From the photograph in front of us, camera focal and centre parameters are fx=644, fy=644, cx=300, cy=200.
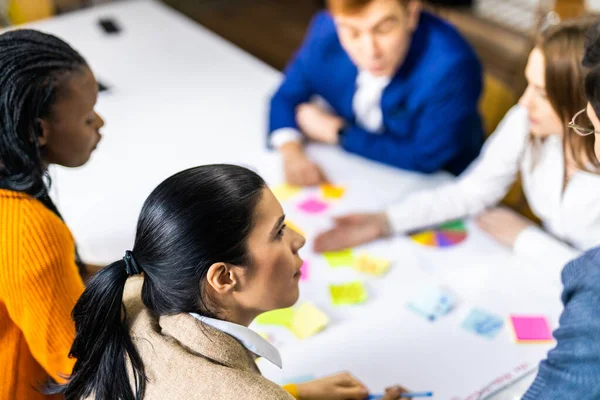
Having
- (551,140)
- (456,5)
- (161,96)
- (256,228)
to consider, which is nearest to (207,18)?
(456,5)

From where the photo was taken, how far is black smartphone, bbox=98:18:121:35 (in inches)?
103

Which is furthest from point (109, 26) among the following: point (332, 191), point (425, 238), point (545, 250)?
point (545, 250)

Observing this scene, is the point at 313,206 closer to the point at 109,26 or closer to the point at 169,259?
the point at 169,259

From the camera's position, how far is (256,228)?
3.26 ft

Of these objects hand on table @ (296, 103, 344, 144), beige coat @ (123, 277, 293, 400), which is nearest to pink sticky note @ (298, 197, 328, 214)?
hand on table @ (296, 103, 344, 144)

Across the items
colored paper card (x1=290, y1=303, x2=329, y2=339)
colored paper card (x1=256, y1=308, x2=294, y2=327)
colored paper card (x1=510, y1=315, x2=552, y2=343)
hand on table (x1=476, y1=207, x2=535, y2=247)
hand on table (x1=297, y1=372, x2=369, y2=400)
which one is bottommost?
colored paper card (x1=256, y1=308, x2=294, y2=327)

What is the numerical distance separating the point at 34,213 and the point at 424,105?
1.16 metres

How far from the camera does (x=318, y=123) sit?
1.97m

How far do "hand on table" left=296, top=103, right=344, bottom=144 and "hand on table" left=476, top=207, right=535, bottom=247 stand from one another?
20.3 inches

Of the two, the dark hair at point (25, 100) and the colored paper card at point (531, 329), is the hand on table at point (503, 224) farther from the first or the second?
the dark hair at point (25, 100)

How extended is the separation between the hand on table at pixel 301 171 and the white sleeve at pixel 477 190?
242mm

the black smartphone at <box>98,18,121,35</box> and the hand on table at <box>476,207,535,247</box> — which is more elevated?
the hand on table at <box>476,207,535,247</box>

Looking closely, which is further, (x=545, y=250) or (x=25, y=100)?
(x=545, y=250)

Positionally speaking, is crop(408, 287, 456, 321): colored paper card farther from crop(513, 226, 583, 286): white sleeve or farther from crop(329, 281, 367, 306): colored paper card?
crop(513, 226, 583, 286): white sleeve
